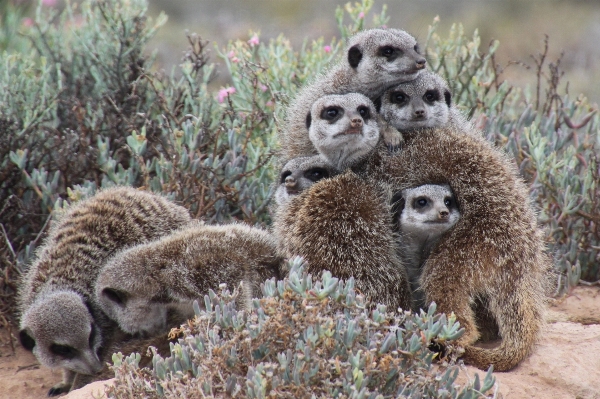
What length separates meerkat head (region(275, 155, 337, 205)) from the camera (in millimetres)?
4547

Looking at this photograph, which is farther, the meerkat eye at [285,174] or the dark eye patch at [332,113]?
Result: the meerkat eye at [285,174]

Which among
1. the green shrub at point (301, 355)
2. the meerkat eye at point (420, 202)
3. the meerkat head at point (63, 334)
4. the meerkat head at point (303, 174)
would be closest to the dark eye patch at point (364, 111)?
the meerkat head at point (303, 174)

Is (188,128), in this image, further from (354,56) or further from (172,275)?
(172,275)

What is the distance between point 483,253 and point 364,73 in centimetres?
165

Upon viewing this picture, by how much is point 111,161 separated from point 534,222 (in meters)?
3.24

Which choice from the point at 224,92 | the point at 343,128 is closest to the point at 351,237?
the point at 343,128

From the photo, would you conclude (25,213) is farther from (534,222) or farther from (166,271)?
(534,222)

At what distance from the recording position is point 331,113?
462cm

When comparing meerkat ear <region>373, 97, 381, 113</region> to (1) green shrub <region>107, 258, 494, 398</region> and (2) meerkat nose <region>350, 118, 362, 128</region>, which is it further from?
(1) green shrub <region>107, 258, 494, 398</region>

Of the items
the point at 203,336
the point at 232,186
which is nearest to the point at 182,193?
the point at 232,186

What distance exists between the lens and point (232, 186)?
234 inches

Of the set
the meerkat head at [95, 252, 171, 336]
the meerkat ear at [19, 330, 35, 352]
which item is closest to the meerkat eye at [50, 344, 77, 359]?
the meerkat ear at [19, 330, 35, 352]

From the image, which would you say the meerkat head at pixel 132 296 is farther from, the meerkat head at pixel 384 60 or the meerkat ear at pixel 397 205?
the meerkat head at pixel 384 60

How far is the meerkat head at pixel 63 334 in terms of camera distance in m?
4.38
